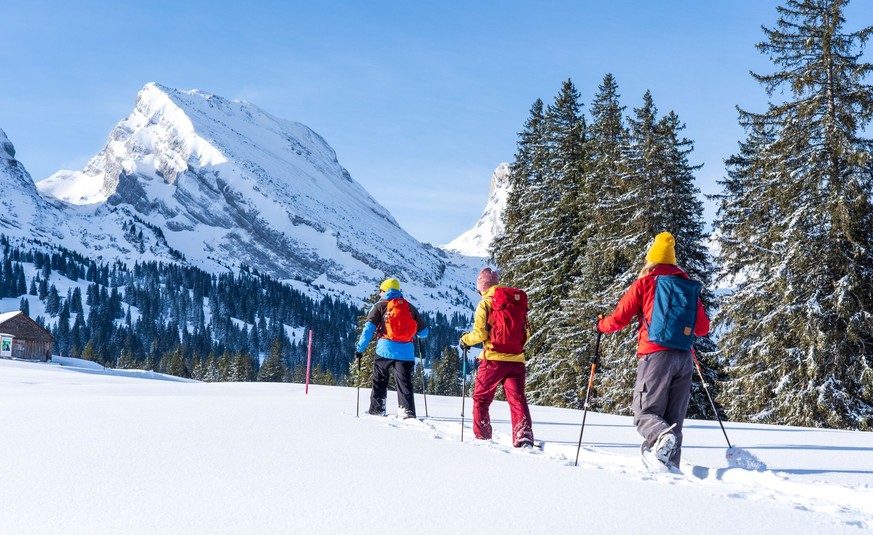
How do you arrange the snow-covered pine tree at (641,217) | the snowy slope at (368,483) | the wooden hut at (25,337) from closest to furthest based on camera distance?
1. the snowy slope at (368,483)
2. the snow-covered pine tree at (641,217)
3. the wooden hut at (25,337)

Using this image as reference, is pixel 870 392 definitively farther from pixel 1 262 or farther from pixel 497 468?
pixel 1 262

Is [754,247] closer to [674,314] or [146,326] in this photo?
[674,314]

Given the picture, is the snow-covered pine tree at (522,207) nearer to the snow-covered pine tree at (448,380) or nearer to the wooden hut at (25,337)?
the wooden hut at (25,337)

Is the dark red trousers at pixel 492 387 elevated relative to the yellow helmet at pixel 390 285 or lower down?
lower down

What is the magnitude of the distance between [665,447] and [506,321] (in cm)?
241

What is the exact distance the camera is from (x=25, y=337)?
54000 mm

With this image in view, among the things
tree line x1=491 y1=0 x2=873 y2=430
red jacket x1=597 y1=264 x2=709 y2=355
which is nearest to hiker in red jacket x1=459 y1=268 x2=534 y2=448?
red jacket x1=597 y1=264 x2=709 y2=355

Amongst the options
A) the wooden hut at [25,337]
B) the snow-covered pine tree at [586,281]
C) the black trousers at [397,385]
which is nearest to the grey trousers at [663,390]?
the black trousers at [397,385]

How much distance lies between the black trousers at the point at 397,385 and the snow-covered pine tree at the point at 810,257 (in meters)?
11.1

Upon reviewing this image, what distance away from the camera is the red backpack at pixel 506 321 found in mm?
7426

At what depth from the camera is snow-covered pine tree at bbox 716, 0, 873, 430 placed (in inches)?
618

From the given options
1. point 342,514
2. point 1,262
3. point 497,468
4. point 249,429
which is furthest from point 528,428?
point 1,262

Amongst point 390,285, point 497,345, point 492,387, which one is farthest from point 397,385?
point 497,345

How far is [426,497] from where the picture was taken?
13.0 feet
